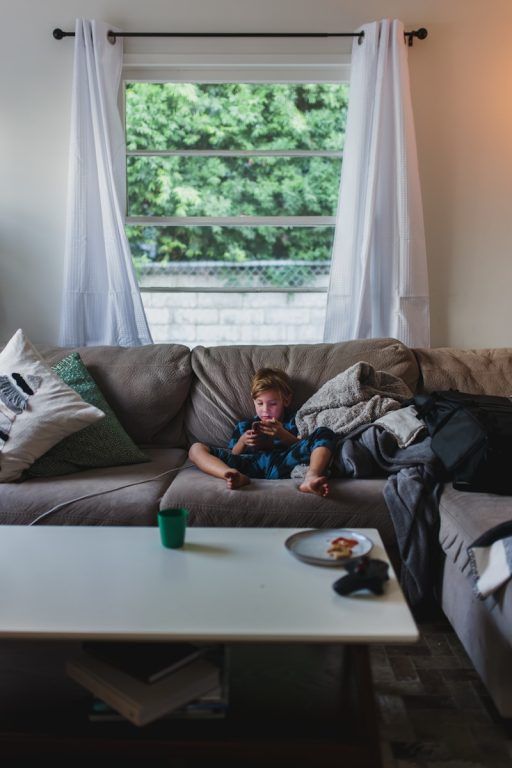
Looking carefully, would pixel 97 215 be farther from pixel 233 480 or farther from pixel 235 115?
pixel 233 480

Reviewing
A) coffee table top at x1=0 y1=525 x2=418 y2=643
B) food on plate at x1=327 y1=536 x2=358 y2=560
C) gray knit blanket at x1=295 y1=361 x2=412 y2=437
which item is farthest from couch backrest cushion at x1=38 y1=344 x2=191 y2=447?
food on plate at x1=327 y1=536 x2=358 y2=560

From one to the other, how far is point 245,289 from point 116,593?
2085mm

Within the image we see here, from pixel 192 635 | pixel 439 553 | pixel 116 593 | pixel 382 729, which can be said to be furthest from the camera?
pixel 439 553

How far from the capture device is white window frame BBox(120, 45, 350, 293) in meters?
3.07

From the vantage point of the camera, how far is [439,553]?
204 centimetres

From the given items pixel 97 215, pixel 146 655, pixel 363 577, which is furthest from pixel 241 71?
pixel 146 655

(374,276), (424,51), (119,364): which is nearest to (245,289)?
(374,276)

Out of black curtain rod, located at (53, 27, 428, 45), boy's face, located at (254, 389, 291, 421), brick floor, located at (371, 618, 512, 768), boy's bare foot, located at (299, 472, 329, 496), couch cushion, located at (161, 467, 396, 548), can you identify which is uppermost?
black curtain rod, located at (53, 27, 428, 45)

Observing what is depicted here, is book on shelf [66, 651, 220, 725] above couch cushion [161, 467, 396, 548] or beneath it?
beneath

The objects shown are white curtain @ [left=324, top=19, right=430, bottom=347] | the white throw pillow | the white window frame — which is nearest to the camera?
the white throw pillow

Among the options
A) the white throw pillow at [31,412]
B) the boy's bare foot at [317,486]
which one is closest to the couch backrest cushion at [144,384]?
the white throw pillow at [31,412]

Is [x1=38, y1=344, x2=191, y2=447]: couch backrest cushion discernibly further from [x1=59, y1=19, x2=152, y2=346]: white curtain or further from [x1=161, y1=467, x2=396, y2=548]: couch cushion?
[x1=161, y1=467, x2=396, y2=548]: couch cushion

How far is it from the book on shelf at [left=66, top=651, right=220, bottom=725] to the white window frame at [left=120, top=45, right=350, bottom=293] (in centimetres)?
227

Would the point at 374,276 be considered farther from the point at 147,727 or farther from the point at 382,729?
the point at 147,727
